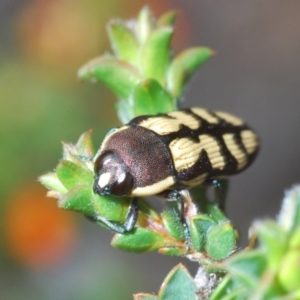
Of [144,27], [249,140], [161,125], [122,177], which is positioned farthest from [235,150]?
[144,27]

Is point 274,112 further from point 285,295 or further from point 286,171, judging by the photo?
point 285,295

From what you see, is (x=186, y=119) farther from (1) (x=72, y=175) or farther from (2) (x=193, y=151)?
(1) (x=72, y=175)

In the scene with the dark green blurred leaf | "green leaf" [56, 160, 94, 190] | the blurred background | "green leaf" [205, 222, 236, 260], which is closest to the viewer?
the dark green blurred leaf

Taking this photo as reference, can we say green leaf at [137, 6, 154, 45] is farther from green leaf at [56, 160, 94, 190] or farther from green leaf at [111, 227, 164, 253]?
green leaf at [111, 227, 164, 253]

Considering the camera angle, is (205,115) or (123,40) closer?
(123,40)

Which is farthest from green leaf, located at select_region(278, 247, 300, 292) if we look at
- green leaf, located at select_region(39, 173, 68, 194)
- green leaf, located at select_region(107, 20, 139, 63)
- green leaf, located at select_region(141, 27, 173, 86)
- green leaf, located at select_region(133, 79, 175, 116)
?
green leaf, located at select_region(107, 20, 139, 63)

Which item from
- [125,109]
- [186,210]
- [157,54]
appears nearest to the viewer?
[186,210]

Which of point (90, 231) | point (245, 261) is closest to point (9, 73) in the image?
point (90, 231)

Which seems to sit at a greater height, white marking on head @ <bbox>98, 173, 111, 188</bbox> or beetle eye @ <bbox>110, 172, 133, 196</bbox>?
white marking on head @ <bbox>98, 173, 111, 188</bbox>
